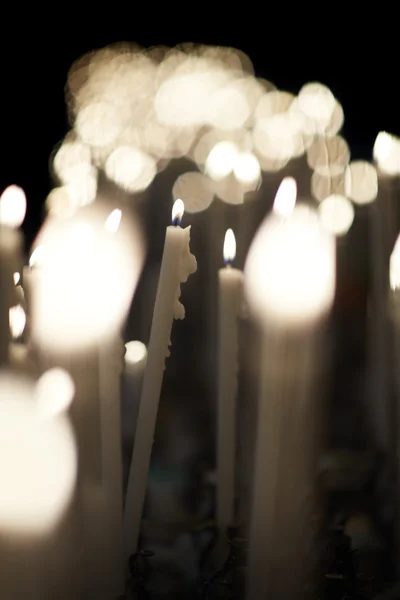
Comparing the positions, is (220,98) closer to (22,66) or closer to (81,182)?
(22,66)

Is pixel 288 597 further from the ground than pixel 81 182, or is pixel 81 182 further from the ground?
pixel 81 182

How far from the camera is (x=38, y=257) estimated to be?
1.21ft

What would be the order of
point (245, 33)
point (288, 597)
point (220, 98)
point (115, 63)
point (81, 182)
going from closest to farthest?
point (288, 597) → point (81, 182) → point (245, 33) → point (220, 98) → point (115, 63)

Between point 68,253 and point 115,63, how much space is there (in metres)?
2.01

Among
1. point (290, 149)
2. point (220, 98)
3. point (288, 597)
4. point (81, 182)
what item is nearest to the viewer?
point (288, 597)

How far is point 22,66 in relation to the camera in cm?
170

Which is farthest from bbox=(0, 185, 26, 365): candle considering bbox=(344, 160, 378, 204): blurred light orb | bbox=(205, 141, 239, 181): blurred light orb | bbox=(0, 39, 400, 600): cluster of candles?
bbox=(344, 160, 378, 204): blurred light orb

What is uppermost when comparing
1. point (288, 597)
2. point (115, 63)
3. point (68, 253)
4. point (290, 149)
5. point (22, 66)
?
point (115, 63)

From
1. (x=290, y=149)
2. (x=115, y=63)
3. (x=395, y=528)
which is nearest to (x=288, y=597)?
(x=395, y=528)

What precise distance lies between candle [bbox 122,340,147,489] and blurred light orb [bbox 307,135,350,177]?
608 millimetres

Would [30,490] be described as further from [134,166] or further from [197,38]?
[197,38]

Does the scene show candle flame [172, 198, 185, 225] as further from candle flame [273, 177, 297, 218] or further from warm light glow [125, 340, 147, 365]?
warm light glow [125, 340, 147, 365]

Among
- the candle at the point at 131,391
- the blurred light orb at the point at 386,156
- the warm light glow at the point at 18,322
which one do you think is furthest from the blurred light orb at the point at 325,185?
the warm light glow at the point at 18,322

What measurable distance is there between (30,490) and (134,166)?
123 centimetres
